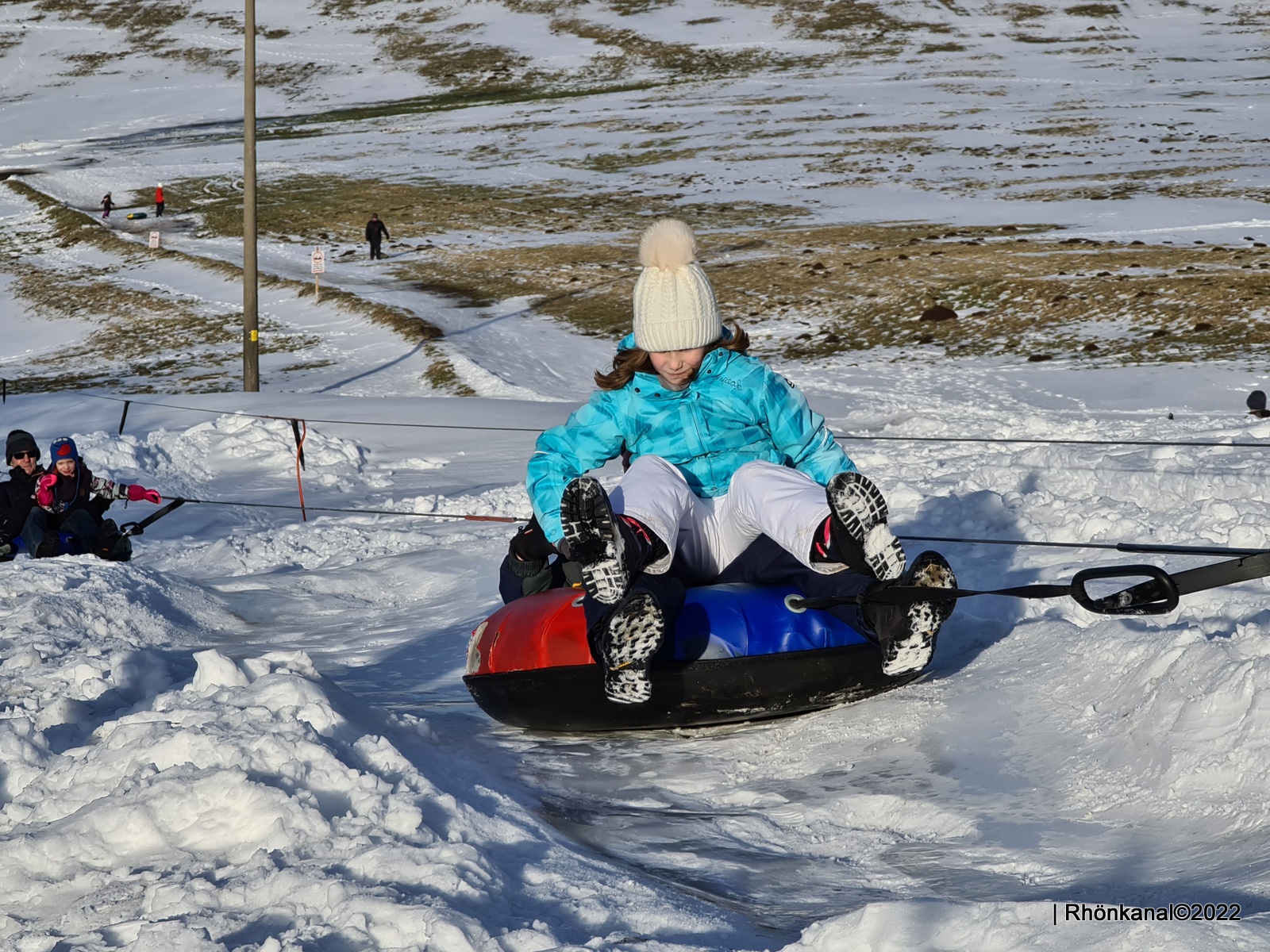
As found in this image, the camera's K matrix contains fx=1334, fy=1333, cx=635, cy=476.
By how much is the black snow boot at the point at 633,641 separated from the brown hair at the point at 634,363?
0.96 meters

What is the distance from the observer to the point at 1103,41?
61.1 m

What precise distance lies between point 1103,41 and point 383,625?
62.3 meters

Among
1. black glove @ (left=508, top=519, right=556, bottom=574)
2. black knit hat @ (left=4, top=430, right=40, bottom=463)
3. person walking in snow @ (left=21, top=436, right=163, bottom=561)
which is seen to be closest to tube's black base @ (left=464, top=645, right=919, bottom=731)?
black glove @ (left=508, top=519, right=556, bottom=574)

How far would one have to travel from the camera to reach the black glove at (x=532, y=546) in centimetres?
530

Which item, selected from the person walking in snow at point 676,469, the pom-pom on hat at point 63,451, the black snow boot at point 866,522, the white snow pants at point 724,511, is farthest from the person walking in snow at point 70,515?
the black snow boot at point 866,522

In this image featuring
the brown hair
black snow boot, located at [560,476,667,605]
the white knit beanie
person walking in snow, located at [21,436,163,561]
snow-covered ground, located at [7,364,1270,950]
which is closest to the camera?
snow-covered ground, located at [7,364,1270,950]

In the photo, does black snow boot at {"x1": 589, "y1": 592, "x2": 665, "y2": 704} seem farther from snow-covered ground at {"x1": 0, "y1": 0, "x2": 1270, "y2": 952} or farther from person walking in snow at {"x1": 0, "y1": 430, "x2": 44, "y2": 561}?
person walking in snow at {"x1": 0, "y1": 430, "x2": 44, "y2": 561}

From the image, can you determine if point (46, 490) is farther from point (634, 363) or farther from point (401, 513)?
point (634, 363)

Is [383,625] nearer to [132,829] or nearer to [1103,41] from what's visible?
[132,829]

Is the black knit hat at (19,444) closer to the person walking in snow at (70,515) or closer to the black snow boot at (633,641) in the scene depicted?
the person walking in snow at (70,515)

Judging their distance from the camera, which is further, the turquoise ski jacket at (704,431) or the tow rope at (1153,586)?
the turquoise ski jacket at (704,431)

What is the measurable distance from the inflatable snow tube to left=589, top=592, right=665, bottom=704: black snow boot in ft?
0.53

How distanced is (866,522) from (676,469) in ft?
3.06

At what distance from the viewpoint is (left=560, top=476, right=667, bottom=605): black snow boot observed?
403 centimetres
